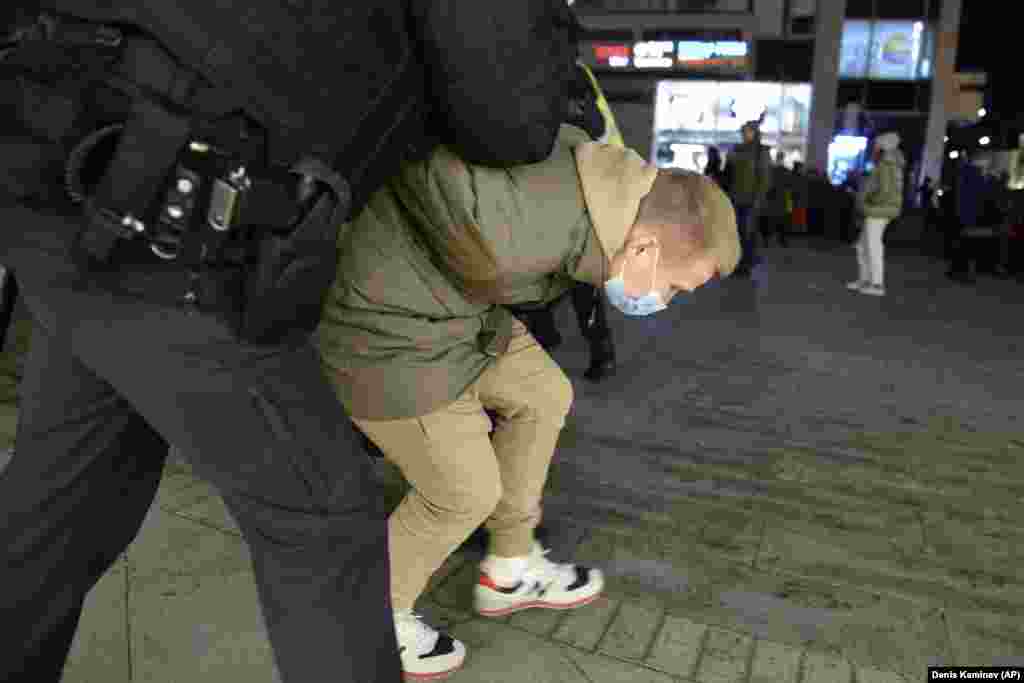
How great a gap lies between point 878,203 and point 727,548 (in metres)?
7.29

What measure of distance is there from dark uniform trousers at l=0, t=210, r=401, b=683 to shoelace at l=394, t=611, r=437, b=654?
26.1 inches

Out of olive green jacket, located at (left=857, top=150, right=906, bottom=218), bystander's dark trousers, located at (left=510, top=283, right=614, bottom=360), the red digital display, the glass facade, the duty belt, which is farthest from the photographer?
the red digital display

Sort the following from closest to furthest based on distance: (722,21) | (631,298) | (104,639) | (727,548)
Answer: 1. (631,298)
2. (104,639)
3. (727,548)
4. (722,21)

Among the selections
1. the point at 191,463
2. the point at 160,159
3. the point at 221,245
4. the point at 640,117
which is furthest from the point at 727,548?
the point at 640,117

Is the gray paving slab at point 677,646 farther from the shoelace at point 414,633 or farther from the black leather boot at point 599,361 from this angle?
the black leather boot at point 599,361

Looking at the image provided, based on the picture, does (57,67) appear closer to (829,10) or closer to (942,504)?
(942,504)

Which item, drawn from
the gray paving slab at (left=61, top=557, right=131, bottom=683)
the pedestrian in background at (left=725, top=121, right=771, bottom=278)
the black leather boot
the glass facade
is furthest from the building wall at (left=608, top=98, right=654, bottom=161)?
the gray paving slab at (left=61, top=557, right=131, bottom=683)

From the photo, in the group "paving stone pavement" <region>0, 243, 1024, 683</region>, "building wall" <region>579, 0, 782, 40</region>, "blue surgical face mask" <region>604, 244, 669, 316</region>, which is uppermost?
"blue surgical face mask" <region>604, 244, 669, 316</region>

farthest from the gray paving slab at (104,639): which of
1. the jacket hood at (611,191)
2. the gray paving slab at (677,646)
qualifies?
the jacket hood at (611,191)

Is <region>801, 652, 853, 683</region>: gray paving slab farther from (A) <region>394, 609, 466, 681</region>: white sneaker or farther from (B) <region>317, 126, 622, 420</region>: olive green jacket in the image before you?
(B) <region>317, 126, 622, 420</region>: olive green jacket

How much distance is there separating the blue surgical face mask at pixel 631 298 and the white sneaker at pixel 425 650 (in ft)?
3.04

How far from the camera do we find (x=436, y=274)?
1864 millimetres

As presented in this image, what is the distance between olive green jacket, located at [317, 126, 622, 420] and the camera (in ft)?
5.32

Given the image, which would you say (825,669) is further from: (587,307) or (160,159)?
(587,307)
